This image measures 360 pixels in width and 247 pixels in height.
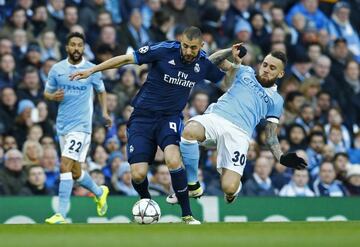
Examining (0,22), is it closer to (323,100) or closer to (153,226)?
(323,100)

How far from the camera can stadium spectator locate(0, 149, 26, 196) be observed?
18.3 m

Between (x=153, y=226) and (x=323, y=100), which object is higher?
(x=323, y=100)

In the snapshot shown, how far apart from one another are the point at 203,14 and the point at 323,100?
2.72 metres

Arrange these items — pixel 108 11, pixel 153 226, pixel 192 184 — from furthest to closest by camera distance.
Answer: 1. pixel 108 11
2. pixel 192 184
3. pixel 153 226

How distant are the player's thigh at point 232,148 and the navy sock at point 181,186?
812 mm

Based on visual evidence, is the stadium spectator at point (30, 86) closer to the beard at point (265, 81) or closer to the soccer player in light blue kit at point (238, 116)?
the soccer player in light blue kit at point (238, 116)

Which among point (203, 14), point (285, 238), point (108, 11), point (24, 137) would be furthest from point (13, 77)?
point (285, 238)

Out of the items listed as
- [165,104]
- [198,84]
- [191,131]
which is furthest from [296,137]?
[191,131]

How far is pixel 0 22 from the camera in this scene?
2066 cm

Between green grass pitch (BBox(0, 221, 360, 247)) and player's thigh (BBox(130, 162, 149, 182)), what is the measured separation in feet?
3.04

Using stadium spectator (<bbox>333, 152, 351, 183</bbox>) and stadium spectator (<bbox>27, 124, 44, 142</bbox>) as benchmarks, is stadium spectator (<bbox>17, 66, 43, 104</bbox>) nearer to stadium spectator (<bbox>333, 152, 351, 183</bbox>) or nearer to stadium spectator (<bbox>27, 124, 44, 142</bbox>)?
stadium spectator (<bbox>27, 124, 44, 142</bbox>)

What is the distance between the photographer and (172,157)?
14.4 m

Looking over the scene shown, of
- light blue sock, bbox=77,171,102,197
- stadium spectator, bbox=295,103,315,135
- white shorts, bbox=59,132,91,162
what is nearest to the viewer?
white shorts, bbox=59,132,91,162

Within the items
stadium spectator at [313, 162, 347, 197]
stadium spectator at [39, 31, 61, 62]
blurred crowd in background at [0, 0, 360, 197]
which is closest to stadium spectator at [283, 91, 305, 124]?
blurred crowd in background at [0, 0, 360, 197]
